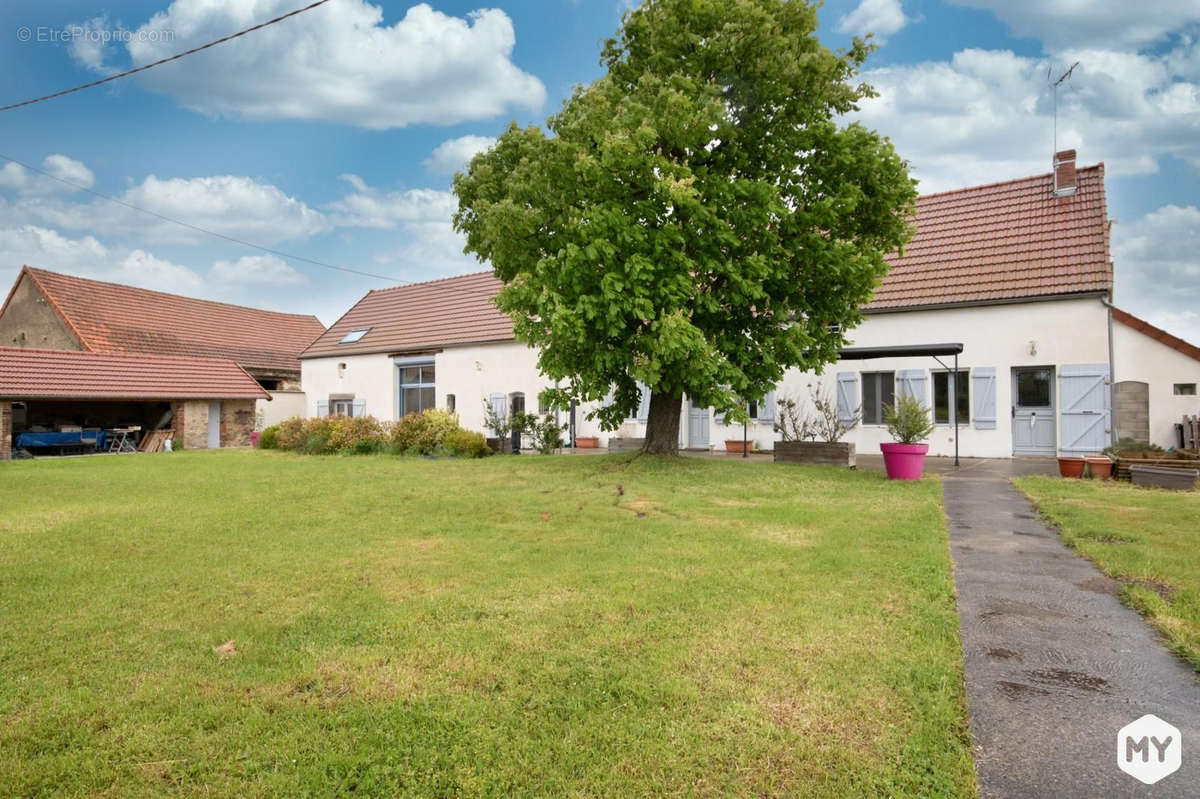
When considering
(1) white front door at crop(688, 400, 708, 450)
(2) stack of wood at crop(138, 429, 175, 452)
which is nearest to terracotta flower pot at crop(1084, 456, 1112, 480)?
(1) white front door at crop(688, 400, 708, 450)

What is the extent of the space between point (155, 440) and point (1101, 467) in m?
28.2

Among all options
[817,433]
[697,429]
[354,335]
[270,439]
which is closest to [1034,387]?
[817,433]

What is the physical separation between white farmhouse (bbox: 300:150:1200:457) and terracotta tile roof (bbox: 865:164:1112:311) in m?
0.04

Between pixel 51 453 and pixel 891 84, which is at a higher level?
pixel 891 84

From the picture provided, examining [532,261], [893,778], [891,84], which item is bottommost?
[893,778]

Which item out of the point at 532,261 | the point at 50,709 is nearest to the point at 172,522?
the point at 50,709

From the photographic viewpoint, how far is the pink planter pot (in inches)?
479

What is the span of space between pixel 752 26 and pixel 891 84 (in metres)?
3.41

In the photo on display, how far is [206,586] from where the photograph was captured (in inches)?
220

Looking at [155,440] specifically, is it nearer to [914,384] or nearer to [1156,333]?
[914,384]

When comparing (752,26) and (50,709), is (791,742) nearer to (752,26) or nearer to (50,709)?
(50,709)

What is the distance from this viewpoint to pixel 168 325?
32812 millimetres

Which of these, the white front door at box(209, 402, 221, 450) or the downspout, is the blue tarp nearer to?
the white front door at box(209, 402, 221, 450)

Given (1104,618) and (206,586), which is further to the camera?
(206,586)
